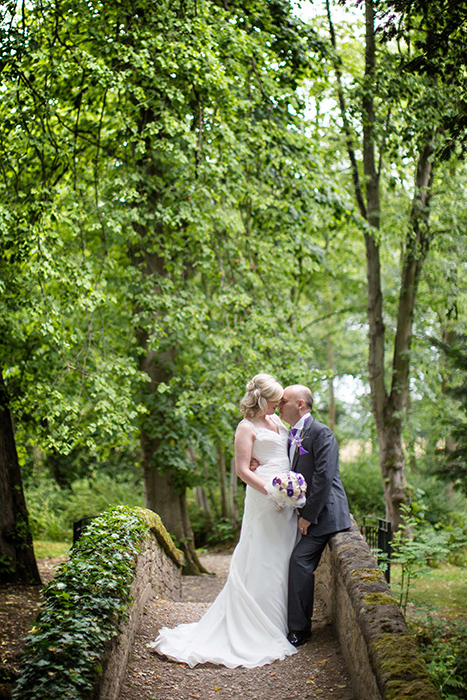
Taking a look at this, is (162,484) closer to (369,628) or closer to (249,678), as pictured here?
(249,678)

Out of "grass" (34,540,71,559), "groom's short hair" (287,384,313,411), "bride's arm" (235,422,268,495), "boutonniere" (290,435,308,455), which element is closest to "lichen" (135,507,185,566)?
"bride's arm" (235,422,268,495)

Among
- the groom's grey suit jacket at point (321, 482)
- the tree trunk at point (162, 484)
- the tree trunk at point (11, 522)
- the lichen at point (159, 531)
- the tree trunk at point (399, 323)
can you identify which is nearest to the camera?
the groom's grey suit jacket at point (321, 482)

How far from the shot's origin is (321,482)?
518 cm

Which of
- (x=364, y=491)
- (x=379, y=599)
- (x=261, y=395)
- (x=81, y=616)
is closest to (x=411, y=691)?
(x=379, y=599)

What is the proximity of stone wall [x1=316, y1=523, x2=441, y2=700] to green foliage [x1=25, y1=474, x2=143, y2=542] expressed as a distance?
13.4 metres

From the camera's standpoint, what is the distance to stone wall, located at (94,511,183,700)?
3.84 meters

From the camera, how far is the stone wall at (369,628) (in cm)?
299

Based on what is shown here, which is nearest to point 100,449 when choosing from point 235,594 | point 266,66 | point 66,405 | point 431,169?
point 66,405

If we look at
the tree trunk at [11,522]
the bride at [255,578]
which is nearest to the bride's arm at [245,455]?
the bride at [255,578]

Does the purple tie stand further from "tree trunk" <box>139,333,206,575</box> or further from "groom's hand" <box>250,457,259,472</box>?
"tree trunk" <box>139,333,206,575</box>

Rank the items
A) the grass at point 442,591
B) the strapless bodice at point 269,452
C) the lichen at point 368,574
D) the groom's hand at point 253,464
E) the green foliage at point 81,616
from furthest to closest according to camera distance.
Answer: the grass at point 442,591 → the groom's hand at point 253,464 → the strapless bodice at point 269,452 → the lichen at point 368,574 → the green foliage at point 81,616

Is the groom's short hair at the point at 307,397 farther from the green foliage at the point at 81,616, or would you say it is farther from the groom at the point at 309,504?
the green foliage at the point at 81,616

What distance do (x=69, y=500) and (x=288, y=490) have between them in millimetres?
16480

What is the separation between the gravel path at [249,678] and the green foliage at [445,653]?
893 millimetres
